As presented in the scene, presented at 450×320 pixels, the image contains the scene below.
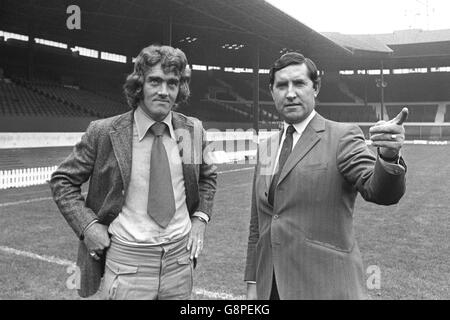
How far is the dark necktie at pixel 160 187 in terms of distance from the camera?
2.04m

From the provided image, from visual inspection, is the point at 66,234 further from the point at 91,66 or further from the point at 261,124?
the point at 261,124

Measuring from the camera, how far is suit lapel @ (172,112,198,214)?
218 centimetres

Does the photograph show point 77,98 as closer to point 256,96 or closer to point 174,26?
point 174,26

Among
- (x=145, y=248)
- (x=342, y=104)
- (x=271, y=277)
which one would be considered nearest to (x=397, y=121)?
(x=271, y=277)

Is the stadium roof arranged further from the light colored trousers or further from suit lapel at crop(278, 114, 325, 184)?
the light colored trousers

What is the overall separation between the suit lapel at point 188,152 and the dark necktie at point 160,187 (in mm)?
119

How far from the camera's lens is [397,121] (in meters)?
1.57

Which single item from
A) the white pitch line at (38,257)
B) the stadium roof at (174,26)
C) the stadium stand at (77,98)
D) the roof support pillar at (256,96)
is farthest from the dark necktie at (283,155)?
the stadium stand at (77,98)

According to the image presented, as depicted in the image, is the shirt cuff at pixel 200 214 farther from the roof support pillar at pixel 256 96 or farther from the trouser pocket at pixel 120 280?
the roof support pillar at pixel 256 96

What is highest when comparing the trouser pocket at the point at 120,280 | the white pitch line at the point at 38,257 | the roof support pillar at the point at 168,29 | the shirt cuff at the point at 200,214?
the roof support pillar at the point at 168,29

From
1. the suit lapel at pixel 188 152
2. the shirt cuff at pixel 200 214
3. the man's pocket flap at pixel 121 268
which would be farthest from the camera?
the shirt cuff at pixel 200 214

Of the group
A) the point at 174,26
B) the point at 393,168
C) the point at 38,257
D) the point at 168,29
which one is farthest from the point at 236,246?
the point at 174,26

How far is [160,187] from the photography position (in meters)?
2.06

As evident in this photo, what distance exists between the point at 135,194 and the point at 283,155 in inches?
30.7
